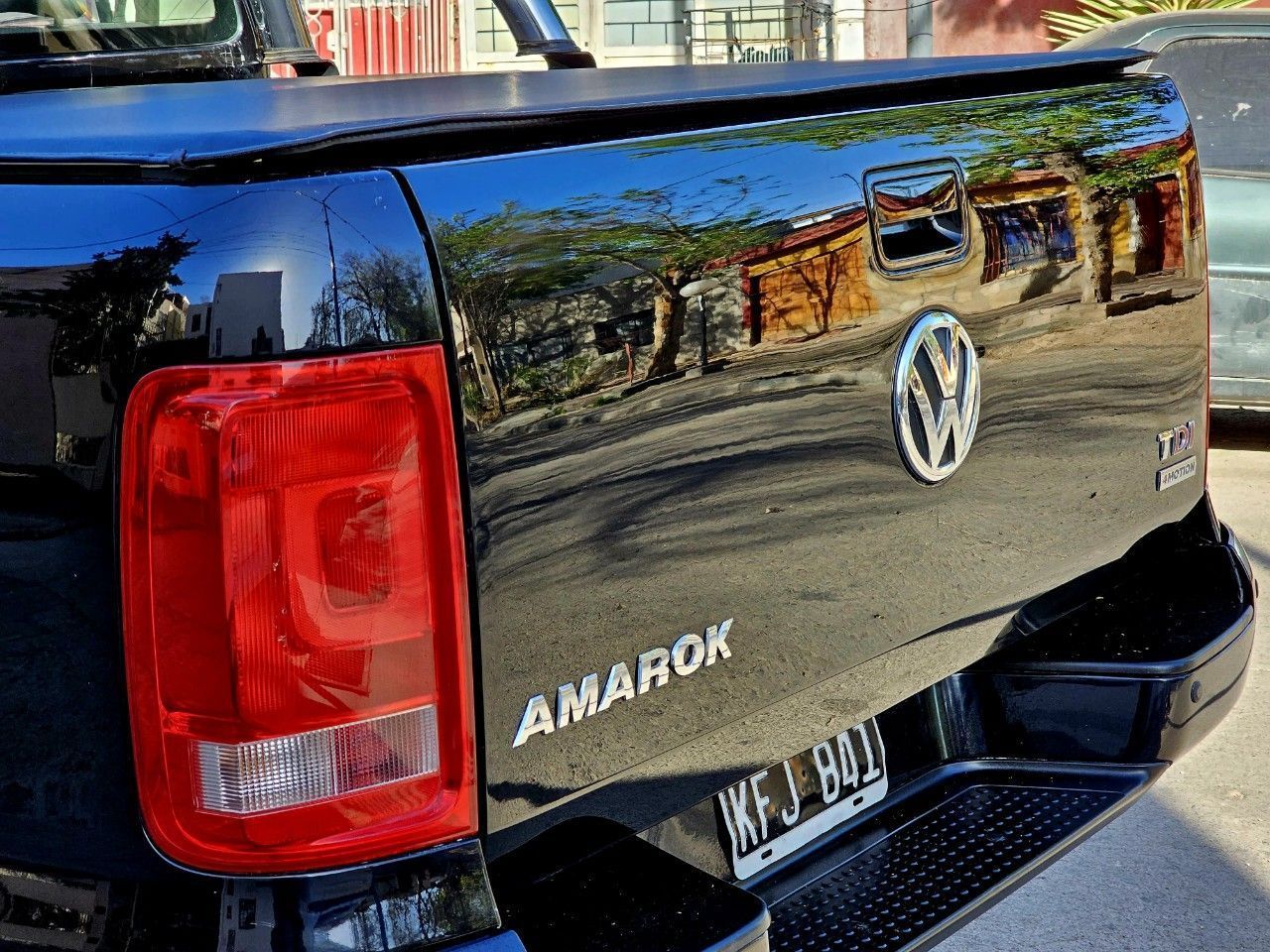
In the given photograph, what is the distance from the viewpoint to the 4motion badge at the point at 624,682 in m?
1.34

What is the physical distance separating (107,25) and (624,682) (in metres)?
1.86

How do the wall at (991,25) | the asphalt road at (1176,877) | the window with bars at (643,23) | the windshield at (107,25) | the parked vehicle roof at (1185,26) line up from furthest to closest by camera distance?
the window with bars at (643,23) < the wall at (991,25) < the parked vehicle roof at (1185,26) < the asphalt road at (1176,877) < the windshield at (107,25)

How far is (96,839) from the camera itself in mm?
1274

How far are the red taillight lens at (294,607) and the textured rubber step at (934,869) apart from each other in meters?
0.63

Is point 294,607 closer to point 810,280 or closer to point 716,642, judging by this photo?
point 716,642

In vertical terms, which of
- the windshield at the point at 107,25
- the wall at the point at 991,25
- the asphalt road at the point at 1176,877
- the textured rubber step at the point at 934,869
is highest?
the wall at the point at 991,25

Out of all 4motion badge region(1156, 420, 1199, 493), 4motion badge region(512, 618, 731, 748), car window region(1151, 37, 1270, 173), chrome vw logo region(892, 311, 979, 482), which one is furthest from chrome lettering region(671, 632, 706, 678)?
car window region(1151, 37, 1270, 173)

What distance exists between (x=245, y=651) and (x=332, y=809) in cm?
17

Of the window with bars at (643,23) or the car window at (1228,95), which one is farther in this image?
the window with bars at (643,23)

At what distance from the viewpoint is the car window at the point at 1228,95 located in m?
5.14

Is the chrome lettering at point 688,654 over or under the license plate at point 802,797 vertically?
over

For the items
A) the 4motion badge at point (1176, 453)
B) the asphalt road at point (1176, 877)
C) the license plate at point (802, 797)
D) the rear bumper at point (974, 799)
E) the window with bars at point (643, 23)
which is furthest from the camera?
the window with bars at point (643, 23)

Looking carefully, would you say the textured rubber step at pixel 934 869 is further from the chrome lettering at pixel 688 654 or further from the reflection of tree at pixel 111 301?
the reflection of tree at pixel 111 301

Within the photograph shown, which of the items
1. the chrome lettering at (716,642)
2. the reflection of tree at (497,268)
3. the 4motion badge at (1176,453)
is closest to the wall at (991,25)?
the 4motion badge at (1176,453)
